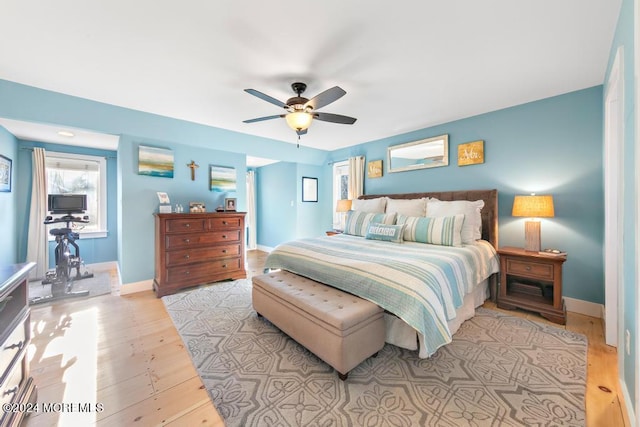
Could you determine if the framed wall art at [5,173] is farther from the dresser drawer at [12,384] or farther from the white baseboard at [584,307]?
the white baseboard at [584,307]

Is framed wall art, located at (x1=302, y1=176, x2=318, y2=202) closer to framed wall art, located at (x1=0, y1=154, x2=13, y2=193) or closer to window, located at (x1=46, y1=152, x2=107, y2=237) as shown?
window, located at (x1=46, y1=152, x2=107, y2=237)

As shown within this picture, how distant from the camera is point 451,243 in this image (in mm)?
2889

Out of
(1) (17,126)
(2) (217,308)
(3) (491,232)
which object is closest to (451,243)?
(3) (491,232)

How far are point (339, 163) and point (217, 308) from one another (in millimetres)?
3889

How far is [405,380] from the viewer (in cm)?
176

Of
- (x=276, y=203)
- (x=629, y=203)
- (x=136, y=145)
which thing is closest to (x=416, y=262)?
(x=629, y=203)

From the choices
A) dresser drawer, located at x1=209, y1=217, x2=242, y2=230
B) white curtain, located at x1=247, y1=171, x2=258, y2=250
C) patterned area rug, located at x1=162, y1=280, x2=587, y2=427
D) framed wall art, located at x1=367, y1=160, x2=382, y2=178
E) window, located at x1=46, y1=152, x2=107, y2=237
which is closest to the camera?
patterned area rug, located at x1=162, y1=280, x2=587, y2=427

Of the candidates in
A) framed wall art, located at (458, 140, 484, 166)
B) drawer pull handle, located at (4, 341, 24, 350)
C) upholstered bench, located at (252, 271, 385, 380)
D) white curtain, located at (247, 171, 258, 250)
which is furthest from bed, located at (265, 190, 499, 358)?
white curtain, located at (247, 171, 258, 250)

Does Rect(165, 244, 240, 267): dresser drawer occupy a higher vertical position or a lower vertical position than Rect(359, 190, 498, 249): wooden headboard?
lower

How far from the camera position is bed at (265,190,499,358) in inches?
70.8

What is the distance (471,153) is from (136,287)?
5.21 metres

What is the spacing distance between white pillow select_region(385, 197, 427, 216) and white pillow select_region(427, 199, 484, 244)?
243 mm

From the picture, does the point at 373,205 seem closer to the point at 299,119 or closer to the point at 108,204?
the point at 299,119

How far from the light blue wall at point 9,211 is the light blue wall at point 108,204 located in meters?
0.11
